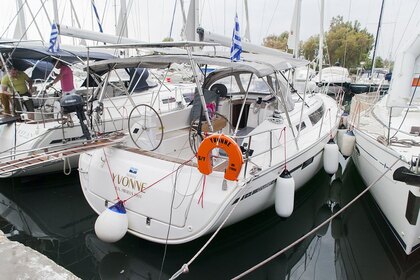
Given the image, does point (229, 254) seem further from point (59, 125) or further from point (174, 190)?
point (59, 125)

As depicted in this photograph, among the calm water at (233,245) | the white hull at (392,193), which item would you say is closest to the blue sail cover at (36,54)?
the calm water at (233,245)

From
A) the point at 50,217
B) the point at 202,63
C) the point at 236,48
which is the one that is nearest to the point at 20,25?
the point at 50,217

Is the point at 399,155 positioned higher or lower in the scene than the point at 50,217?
higher

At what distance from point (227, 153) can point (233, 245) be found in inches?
64.7

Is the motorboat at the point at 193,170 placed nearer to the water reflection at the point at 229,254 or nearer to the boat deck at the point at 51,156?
the boat deck at the point at 51,156

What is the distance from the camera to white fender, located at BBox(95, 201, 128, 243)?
3.69m

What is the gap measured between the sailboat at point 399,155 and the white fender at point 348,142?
0.49m

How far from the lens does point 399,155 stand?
420cm

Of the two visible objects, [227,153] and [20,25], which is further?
[20,25]

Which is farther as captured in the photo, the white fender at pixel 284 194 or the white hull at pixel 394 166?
the white fender at pixel 284 194

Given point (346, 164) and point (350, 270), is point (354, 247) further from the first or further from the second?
point (346, 164)

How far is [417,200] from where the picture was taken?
3.61 metres

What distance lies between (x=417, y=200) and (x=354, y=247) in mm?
1407

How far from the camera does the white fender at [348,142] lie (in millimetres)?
6719
